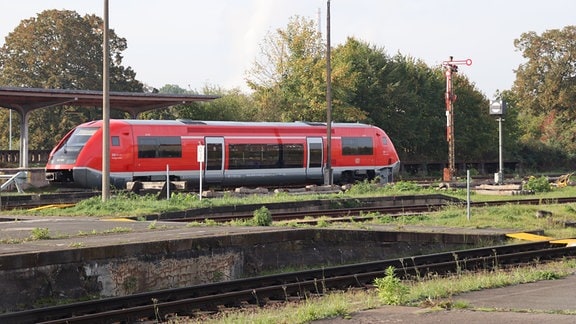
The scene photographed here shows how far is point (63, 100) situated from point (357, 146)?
46.9ft

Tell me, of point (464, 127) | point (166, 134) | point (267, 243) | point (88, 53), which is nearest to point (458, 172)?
point (464, 127)

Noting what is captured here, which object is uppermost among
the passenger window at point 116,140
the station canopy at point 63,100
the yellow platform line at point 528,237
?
the station canopy at point 63,100

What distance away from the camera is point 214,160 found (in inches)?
1507

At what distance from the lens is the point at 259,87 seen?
7200 cm

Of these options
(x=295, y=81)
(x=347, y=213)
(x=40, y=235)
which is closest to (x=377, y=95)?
(x=295, y=81)

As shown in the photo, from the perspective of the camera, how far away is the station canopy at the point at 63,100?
39.8 metres

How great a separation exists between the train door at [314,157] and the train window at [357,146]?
1602 millimetres

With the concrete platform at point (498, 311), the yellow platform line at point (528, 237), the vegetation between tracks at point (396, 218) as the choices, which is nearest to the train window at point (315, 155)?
the vegetation between tracks at point (396, 218)

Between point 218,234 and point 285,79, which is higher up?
point 285,79

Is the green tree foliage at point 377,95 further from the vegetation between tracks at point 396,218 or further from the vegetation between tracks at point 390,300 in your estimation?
the vegetation between tracks at point 390,300

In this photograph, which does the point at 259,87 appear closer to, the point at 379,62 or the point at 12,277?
the point at 379,62

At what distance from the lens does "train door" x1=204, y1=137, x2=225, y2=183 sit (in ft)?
125

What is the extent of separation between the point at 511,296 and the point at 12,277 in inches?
273

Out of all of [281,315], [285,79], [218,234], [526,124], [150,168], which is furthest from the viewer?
[526,124]
